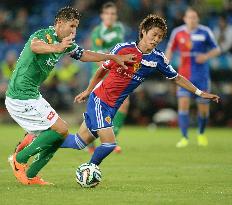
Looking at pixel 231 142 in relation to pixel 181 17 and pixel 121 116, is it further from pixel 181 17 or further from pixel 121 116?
pixel 181 17

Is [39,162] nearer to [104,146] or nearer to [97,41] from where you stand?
[104,146]

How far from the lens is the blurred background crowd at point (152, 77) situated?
79.2 ft

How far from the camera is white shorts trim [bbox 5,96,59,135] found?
32.7 ft

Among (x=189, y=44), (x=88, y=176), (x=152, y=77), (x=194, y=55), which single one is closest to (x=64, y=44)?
(x=88, y=176)

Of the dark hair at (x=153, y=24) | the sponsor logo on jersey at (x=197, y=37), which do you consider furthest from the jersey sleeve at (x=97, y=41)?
the dark hair at (x=153, y=24)

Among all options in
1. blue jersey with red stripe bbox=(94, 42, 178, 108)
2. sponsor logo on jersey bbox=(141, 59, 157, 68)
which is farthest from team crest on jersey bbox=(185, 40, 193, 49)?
sponsor logo on jersey bbox=(141, 59, 157, 68)

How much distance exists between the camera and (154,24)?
1045 cm

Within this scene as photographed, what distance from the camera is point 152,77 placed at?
25.4 metres

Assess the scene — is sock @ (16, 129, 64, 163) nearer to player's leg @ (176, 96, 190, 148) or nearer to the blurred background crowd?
player's leg @ (176, 96, 190, 148)

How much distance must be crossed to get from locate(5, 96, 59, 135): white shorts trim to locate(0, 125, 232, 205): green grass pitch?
789mm

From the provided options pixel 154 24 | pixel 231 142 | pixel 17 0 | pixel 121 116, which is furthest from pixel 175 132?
pixel 154 24

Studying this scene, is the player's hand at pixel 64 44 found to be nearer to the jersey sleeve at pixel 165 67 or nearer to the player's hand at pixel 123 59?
the player's hand at pixel 123 59

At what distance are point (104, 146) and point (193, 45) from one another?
317 inches

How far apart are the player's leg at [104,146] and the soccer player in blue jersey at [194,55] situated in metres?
7.26
